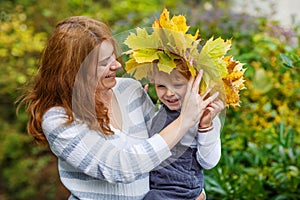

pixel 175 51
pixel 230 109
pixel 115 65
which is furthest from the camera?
pixel 230 109

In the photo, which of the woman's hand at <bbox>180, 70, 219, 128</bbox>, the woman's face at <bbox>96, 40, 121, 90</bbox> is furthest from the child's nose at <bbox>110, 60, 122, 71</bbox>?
the woman's hand at <bbox>180, 70, 219, 128</bbox>

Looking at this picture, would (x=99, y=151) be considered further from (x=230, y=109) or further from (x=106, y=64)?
(x=230, y=109)

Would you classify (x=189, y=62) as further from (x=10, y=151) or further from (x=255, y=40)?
(x=10, y=151)

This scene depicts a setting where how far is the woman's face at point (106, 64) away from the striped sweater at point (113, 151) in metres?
0.11

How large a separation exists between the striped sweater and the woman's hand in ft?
0.32

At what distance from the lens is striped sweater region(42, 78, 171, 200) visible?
5.40 feet

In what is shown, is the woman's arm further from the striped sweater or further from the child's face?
the child's face

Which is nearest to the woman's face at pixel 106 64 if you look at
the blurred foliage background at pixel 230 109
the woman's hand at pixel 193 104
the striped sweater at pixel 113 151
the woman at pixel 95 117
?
the woman at pixel 95 117

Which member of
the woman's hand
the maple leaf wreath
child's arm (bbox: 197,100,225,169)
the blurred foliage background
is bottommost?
the blurred foliage background

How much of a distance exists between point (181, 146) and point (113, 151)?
0.20 meters

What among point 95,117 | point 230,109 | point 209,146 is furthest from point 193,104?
point 230,109

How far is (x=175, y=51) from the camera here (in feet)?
5.16

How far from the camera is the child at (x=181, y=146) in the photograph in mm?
1622

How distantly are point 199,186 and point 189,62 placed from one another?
47 cm
